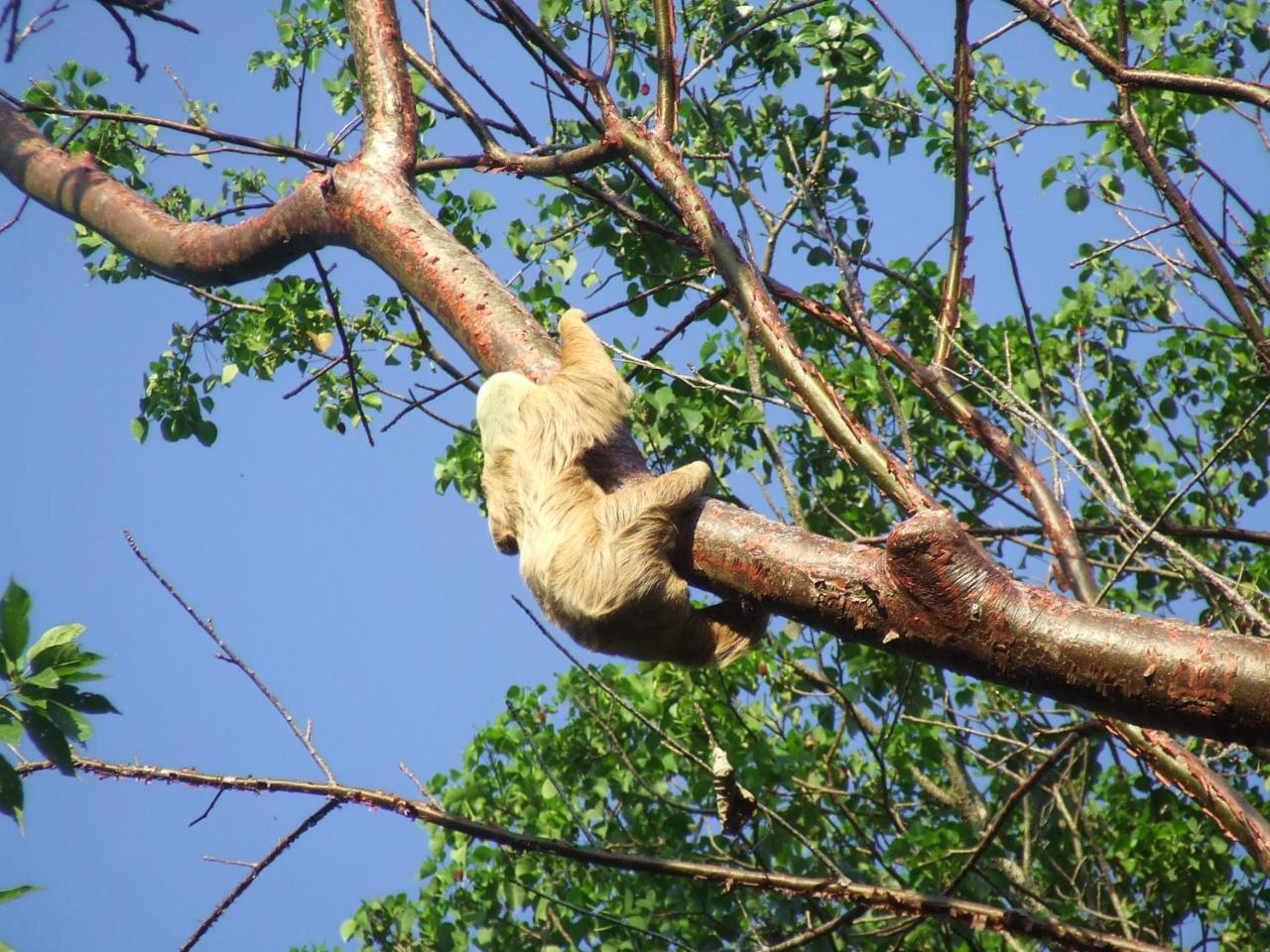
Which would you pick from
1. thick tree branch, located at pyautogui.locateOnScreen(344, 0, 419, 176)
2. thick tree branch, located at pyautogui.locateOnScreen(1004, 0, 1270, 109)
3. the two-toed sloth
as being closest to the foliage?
the two-toed sloth

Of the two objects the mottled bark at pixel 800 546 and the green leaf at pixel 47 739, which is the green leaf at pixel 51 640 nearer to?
the green leaf at pixel 47 739

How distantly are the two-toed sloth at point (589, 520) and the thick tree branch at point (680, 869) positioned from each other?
664 millimetres

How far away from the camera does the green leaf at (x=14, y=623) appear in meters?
3.44

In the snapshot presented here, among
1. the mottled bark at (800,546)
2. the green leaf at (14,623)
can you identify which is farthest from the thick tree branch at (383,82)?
the green leaf at (14,623)

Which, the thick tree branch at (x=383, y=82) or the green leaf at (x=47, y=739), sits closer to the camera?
the green leaf at (x=47, y=739)

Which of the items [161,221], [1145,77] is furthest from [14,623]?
[1145,77]

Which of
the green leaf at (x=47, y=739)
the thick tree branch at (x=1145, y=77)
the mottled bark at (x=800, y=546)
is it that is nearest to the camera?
the mottled bark at (x=800, y=546)

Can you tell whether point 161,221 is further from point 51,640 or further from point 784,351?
point 784,351

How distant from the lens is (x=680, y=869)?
3.24m

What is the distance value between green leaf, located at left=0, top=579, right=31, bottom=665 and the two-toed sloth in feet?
4.98

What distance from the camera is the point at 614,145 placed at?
4703 mm

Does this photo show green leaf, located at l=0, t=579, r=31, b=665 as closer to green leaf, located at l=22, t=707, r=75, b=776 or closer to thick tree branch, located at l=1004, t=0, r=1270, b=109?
green leaf, located at l=22, t=707, r=75, b=776

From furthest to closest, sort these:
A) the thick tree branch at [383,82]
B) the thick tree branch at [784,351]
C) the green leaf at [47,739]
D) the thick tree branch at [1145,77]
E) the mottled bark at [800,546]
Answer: the thick tree branch at [383,82] < the green leaf at [47,739] < the thick tree branch at [784,351] < the thick tree branch at [1145,77] < the mottled bark at [800,546]

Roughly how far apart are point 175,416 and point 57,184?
1.44 metres
